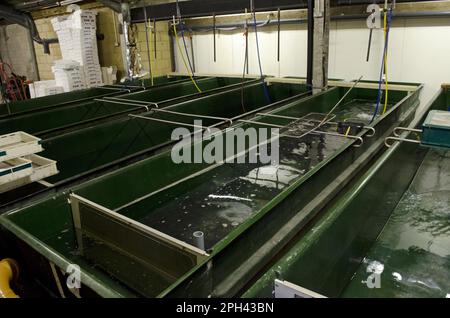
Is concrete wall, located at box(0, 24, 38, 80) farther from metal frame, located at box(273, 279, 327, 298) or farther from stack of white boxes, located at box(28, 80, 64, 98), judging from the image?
metal frame, located at box(273, 279, 327, 298)

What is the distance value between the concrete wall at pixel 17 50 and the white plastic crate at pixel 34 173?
6.45m

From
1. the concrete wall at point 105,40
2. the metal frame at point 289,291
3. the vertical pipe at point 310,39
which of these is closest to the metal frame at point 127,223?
the metal frame at point 289,291

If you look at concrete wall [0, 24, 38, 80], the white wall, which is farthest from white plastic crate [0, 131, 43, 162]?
concrete wall [0, 24, 38, 80]

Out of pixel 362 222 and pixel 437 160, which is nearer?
pixel 362 222

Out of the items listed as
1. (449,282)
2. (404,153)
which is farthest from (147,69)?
(449,282)

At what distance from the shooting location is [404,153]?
257cm

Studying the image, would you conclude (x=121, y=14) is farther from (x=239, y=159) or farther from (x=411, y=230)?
(x=411, y=230)

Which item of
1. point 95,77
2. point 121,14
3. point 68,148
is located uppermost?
point 121,14

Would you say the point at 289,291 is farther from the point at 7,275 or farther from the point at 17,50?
the point at 17,50

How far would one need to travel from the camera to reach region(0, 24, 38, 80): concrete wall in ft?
25.7

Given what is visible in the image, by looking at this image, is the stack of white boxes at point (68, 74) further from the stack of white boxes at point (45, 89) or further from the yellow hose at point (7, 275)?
the yellow hose at point (7, 275)

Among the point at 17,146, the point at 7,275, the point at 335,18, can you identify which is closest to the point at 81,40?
the point at 335,18

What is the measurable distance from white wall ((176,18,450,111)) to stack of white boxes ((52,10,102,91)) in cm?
175
